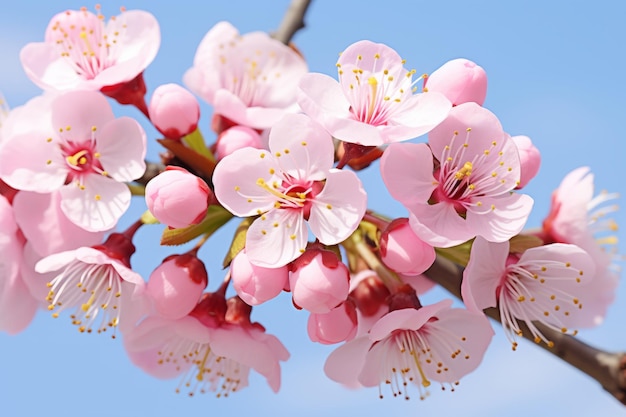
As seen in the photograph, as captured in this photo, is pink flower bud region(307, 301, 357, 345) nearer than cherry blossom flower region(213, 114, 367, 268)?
No

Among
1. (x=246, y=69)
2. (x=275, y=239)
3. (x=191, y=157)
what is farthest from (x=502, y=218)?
(x=246, y=69)

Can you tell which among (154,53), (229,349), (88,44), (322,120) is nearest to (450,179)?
(322,120)

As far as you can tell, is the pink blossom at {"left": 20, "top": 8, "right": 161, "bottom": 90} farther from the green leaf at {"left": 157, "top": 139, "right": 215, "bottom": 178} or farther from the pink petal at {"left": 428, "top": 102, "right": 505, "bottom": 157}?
the pink petal at {"left": 428, "top": 102, "right": 505, "bottom": 157}

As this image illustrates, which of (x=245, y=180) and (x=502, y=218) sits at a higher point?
(x=502, y=218)

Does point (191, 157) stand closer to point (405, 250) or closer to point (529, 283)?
point (405, 250)

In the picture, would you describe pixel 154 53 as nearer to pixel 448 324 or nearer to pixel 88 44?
pixel 88 44

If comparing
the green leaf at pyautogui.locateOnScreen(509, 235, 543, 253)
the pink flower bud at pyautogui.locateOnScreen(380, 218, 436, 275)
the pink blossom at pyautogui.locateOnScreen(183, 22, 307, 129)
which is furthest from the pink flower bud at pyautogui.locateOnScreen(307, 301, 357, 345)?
the pink blossom at pyautogui.locateOnScreen(183, 22, 307, 129)
